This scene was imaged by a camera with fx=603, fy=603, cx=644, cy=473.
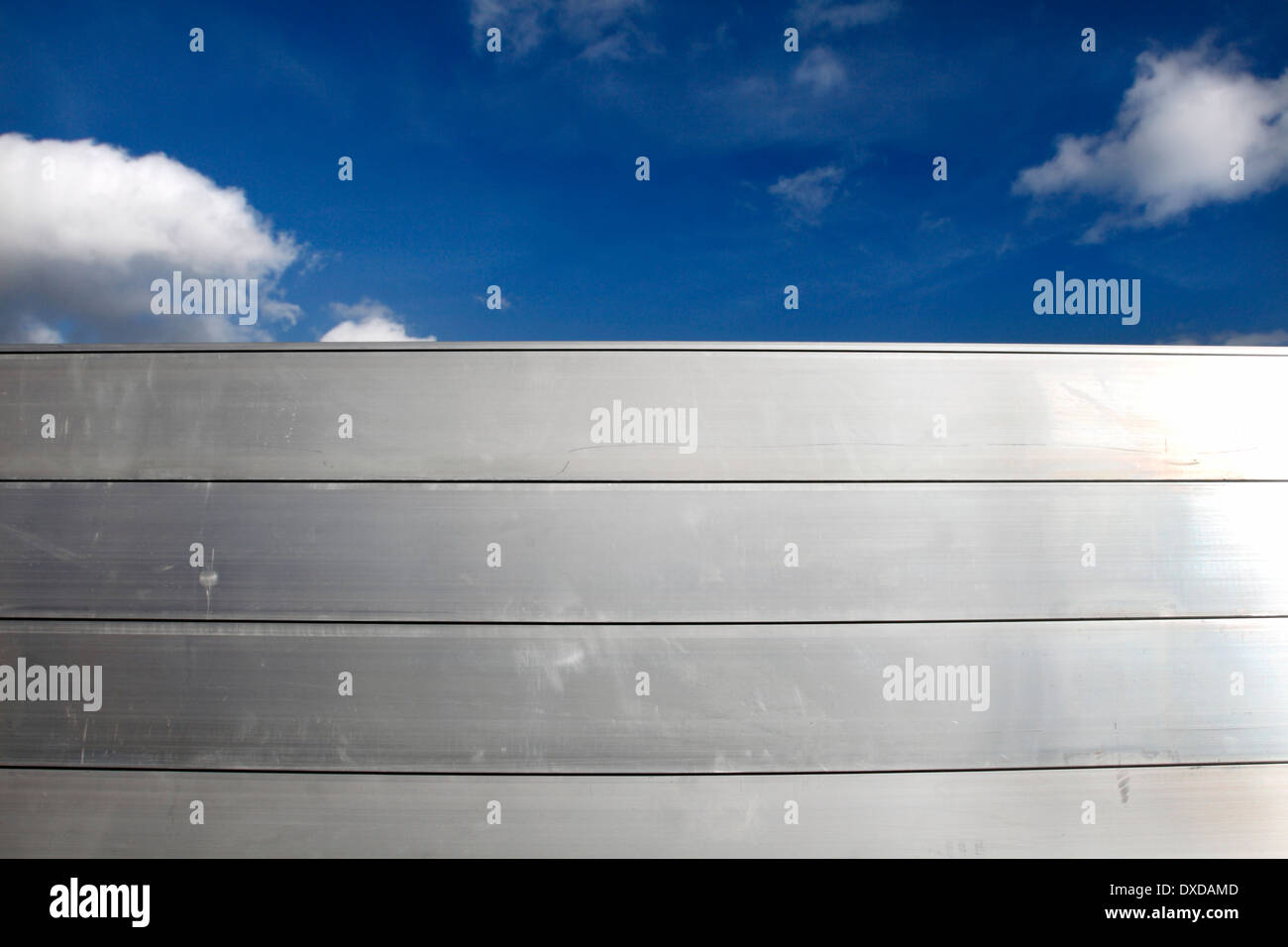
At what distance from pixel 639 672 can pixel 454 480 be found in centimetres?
113

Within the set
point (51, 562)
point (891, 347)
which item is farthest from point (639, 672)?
point (51, 562)

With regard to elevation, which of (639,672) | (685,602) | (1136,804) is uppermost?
(685,602)

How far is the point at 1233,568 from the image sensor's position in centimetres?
263

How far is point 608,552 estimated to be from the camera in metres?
2.55

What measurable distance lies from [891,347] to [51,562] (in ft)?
12.2

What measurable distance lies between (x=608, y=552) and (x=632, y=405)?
0.63 meters

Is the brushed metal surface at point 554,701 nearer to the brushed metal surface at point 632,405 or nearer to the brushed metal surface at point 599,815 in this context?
the brushed metal surface at point 599,815

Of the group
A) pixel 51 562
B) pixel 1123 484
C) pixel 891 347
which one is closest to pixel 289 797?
pixel 51 562

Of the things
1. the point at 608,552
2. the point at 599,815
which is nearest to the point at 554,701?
the point at 599,815

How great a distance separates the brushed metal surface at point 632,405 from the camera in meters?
2.57
